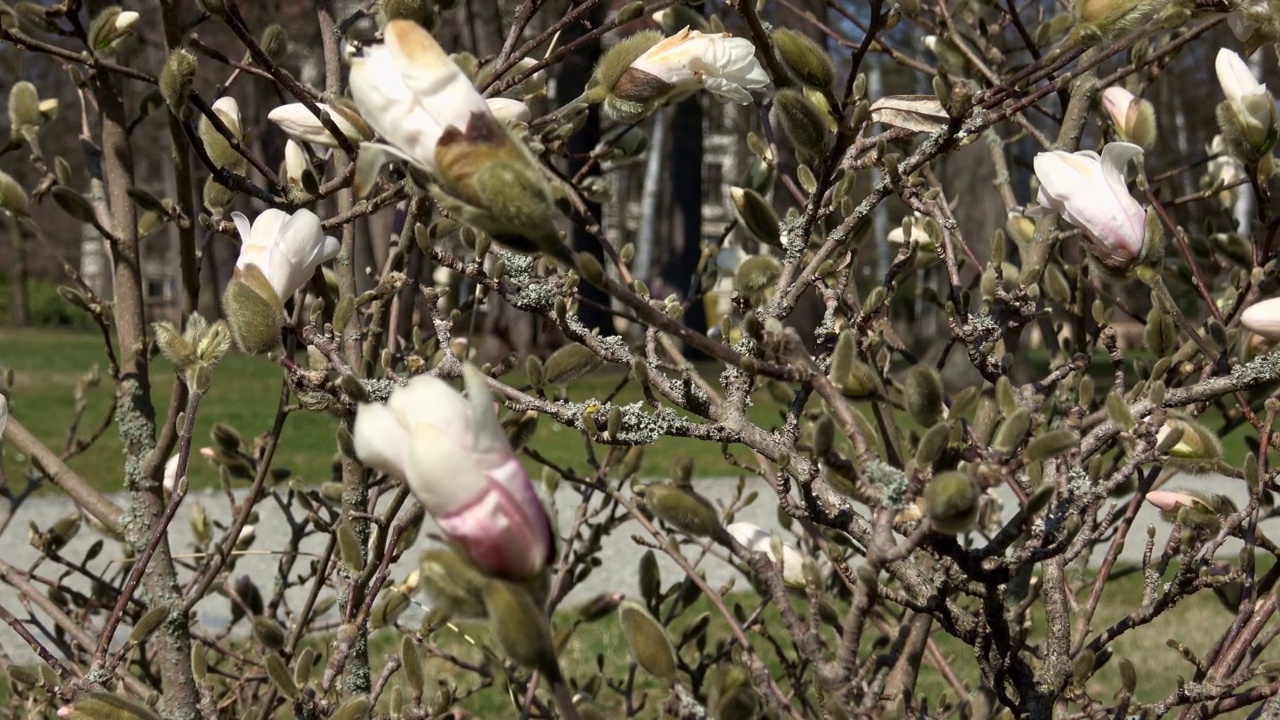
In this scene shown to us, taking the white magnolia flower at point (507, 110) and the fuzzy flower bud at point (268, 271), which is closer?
the fuzzy flower bud at point (268, 271)

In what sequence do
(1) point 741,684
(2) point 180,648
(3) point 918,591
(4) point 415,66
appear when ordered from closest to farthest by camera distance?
1. (4) point 415,66
2. (1) point 741,684
3. (3) point 918,591
4. (2) point 180,648

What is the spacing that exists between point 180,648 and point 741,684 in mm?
1026

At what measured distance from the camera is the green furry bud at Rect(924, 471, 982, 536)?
2.16 feet

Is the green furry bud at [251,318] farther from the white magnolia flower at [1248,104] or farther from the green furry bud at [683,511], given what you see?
the white magnolia flower at [1248,104]

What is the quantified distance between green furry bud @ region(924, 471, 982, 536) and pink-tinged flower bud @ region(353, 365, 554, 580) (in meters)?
0.23

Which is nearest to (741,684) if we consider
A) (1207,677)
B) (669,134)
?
(1207,677)

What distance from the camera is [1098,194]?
38.4 inches

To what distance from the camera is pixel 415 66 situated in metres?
0.66

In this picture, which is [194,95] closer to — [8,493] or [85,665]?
[8,493]

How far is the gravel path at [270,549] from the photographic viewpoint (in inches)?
182

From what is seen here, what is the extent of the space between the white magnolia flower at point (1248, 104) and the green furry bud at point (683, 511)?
749 mm

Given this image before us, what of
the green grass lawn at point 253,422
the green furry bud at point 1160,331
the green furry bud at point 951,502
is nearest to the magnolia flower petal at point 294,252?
the green furry bud at point 951,502

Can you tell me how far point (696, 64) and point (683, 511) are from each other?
46cm

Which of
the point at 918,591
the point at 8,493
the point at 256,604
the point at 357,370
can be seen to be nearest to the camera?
the point at 918,591
